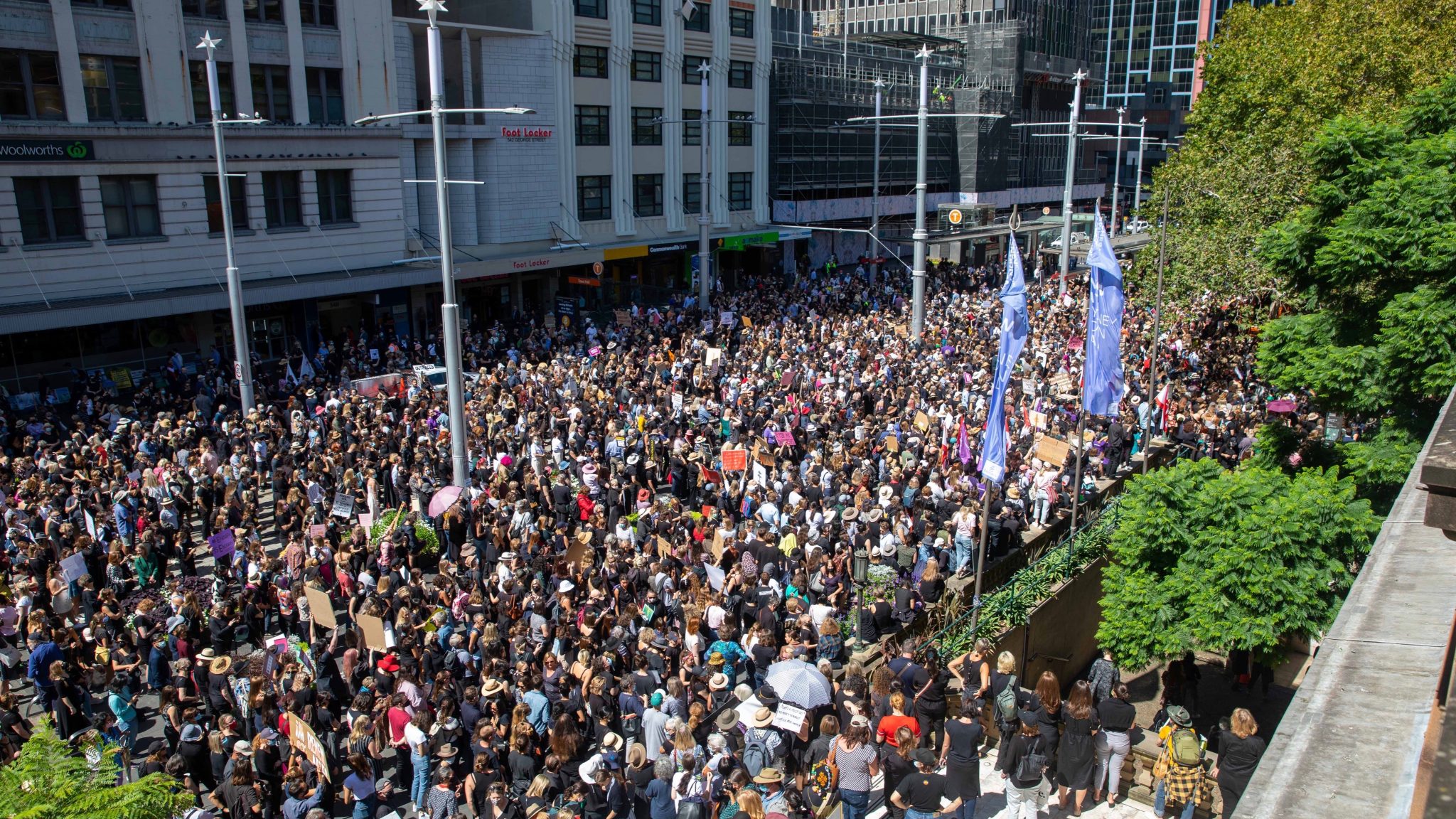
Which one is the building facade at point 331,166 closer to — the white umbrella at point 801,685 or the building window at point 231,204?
the building window at point 231,204

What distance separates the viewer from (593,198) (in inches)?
1777

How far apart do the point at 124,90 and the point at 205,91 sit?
238cm

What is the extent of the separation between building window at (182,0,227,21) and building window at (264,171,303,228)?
467 cm

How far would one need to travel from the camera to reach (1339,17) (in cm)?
3203

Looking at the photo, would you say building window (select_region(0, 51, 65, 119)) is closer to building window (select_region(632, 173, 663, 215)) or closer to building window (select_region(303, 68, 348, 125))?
building window (select_region(303, 68, 348, 125))

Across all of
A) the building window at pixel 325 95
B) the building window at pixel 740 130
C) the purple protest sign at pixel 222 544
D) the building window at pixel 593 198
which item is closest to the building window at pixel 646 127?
the building window at pixel 593 198

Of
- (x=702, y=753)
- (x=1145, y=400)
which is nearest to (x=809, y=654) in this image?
(x=702, y=753)

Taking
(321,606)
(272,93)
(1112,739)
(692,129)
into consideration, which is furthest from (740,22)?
(1112,739)

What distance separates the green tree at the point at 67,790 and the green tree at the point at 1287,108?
27.5m

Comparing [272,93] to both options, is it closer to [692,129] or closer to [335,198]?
[335,198]

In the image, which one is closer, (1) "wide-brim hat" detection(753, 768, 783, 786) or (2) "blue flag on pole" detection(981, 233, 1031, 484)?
(1) "wide-brim hat" detection(753, 768, 783, 786)

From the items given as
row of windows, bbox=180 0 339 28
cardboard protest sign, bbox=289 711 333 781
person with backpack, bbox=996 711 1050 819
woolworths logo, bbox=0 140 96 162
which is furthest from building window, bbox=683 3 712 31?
person with backpack, bbox=996 711 1050 819

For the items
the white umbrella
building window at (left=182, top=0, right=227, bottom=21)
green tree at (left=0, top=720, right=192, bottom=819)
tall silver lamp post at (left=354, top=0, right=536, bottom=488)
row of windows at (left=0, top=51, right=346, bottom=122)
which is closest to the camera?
green tree at (left=0, top=720, right=192, bottom=819)

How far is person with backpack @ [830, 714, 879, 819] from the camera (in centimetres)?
974
